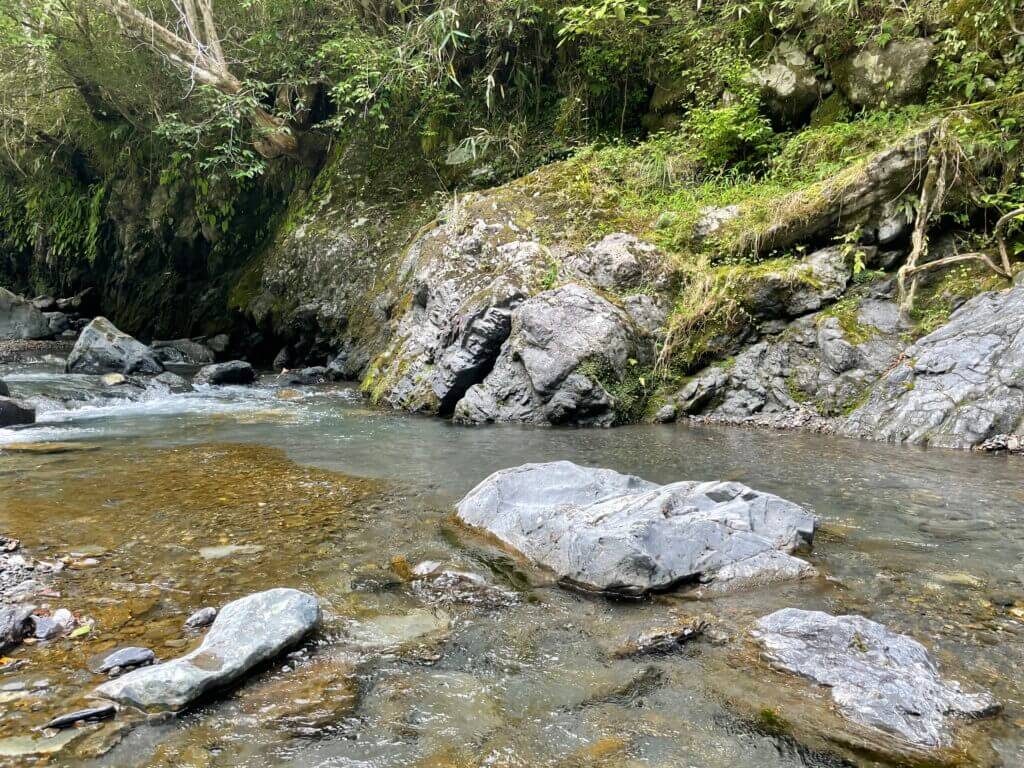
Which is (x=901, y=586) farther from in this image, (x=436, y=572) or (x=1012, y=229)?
(x=1012, y=229)

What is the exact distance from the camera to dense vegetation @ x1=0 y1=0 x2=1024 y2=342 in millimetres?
8586

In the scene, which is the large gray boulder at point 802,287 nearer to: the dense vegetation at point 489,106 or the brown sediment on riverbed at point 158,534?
the dense vegetation at point 489,106

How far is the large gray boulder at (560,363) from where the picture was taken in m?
8.09

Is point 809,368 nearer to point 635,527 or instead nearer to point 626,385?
point 626,385

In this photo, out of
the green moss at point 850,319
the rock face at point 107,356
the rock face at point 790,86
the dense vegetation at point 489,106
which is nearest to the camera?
the green moss at point 850,319

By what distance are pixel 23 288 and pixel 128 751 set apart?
27.8 m

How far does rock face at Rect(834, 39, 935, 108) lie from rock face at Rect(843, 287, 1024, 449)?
11.7 feet

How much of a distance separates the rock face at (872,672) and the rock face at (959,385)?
4.44 m

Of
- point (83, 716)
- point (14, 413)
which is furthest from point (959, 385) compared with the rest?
point (14, 413)

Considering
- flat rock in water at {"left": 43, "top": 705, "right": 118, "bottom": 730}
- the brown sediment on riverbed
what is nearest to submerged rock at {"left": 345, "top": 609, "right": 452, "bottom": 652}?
the brown sediment on riverbed

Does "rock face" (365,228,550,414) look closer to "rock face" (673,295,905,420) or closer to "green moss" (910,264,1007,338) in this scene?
"rock face" (673,295,905,420)

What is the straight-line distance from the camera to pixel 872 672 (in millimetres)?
2428

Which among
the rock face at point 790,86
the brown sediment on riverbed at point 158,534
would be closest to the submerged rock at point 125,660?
the brown sediment on riverbed at point 158,534

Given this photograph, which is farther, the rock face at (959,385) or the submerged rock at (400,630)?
the rock face at (959,385)
